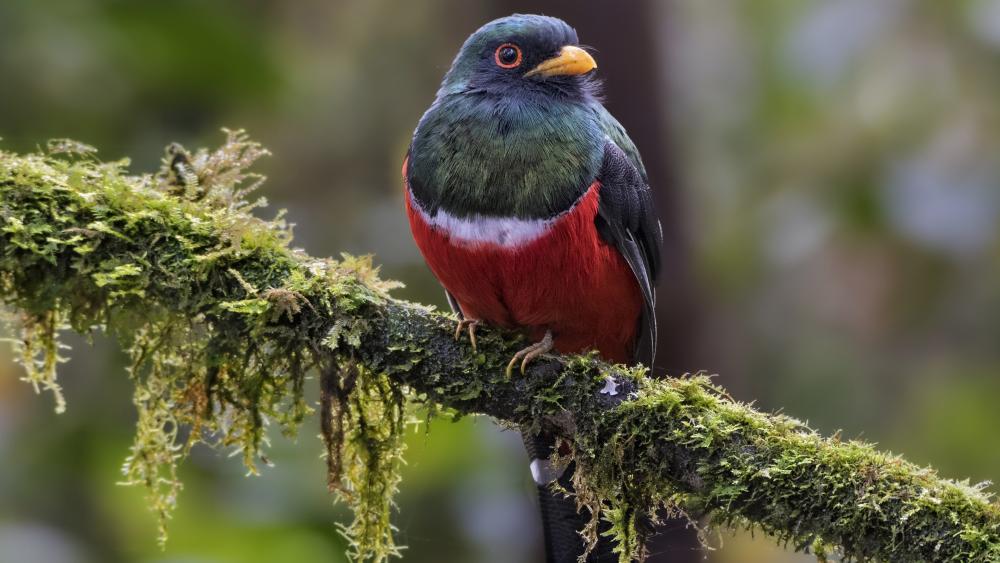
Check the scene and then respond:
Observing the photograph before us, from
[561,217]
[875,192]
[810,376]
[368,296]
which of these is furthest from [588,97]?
[810,376]

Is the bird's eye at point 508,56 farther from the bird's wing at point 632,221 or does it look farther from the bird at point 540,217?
the bird's wing at point 632,221

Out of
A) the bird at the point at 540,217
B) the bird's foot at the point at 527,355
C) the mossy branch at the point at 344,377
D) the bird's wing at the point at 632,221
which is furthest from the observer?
the bird's wing at the point at 632,221

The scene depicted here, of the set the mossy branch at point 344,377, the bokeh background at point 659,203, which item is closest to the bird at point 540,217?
the mossy branch at point 344,377

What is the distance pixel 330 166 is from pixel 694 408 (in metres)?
5.13

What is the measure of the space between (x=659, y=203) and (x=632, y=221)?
6.95 ft

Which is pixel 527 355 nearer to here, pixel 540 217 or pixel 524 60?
pixel 540 217

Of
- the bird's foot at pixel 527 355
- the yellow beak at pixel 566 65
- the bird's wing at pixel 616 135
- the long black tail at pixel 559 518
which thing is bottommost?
the long black tail at pixel 559 518

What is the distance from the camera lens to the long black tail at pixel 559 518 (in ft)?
9.61

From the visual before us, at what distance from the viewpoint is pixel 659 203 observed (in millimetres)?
5422

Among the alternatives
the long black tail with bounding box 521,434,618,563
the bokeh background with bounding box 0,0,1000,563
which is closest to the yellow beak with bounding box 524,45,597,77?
the long black tail with bounding box 521,434,618,563

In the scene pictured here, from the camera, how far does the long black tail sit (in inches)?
115

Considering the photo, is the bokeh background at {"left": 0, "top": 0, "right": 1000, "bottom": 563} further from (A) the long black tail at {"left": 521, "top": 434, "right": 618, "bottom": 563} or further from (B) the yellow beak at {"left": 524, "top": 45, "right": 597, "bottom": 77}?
(B) the yellow beak at {"left": 524, "top": 45, "right": 597, "bottom": 77}

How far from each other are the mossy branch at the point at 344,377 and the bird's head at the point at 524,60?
87cm

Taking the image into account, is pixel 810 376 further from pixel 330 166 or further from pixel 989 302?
pixel 330 166
